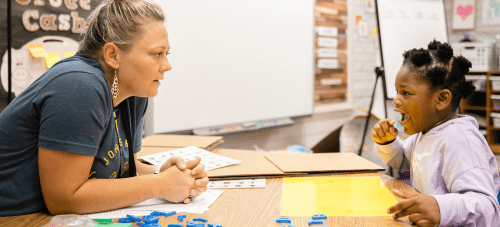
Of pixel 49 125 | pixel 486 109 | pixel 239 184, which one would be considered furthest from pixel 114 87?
pixel 486 109

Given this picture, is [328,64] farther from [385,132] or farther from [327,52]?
[385,132]

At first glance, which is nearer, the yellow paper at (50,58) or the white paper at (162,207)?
the white paper at (162,207)

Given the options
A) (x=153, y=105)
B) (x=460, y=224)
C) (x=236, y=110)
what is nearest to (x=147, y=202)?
(x=460, y=224)

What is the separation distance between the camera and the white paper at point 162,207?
2.86 feet

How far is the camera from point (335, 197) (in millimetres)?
1011

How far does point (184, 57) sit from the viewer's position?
2.34 metres

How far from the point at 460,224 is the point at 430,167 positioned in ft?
0.78

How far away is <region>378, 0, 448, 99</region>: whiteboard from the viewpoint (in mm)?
2832

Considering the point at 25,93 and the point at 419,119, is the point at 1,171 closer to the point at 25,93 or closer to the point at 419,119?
the point at 25,93

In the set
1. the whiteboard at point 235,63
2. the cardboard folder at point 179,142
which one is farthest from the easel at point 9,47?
the whiteboard at point 235,63

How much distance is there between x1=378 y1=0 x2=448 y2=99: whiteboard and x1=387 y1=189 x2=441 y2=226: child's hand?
202cm

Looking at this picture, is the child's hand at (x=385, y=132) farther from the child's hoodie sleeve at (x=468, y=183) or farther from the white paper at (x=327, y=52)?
the white paper at (x=327, y=52)

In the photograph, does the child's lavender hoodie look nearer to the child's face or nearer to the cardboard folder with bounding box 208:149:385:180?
the child's face

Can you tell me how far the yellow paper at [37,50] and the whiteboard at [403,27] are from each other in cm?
217
